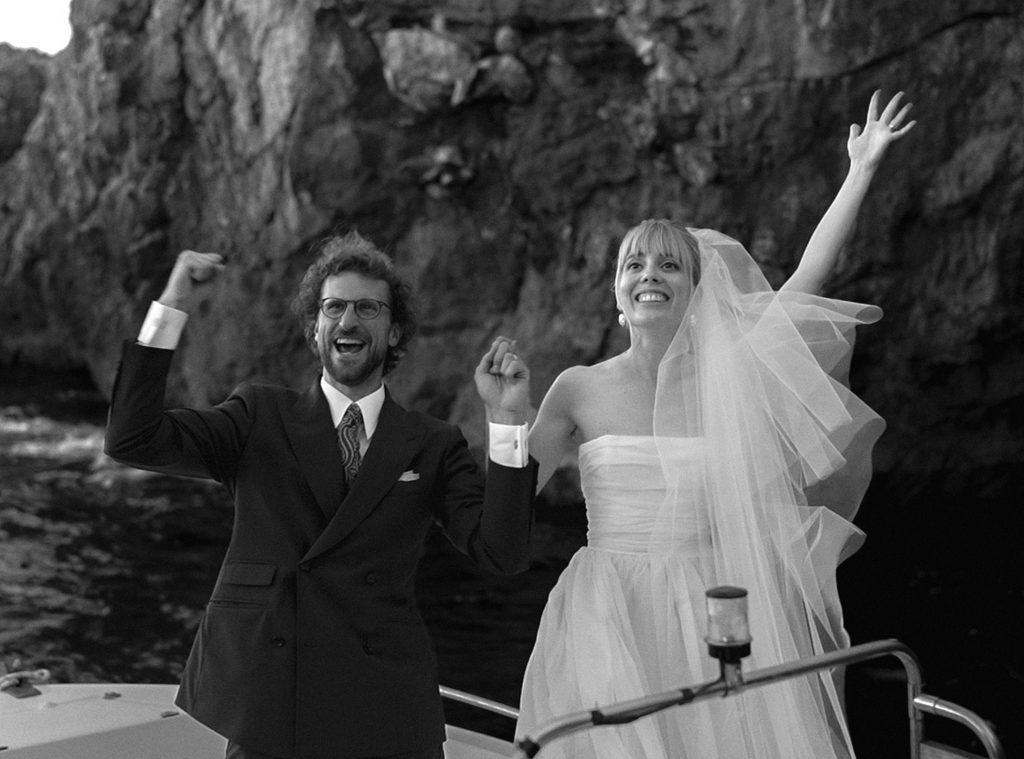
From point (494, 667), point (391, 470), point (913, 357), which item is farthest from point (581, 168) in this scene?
point (391, 470)

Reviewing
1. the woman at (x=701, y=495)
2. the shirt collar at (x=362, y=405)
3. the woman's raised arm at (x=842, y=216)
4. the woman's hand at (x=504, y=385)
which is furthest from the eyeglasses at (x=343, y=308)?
the woman's raised arm at (x=842, y=216)

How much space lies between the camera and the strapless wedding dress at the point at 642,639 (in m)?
2.83

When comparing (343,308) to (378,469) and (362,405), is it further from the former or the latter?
(378,469)

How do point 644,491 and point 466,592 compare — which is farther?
point 466,592

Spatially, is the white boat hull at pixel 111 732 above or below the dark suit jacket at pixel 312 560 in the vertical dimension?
below

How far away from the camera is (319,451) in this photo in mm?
2393

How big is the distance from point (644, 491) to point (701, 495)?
0.48 ft

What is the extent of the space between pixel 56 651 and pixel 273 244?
7820 millimetres

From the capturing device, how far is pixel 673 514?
2998mm

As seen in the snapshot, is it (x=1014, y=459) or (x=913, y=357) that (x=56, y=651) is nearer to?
(x=913, y=357)

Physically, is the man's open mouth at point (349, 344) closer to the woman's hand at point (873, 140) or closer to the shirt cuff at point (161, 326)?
the shirt cuff at point (161, 326)

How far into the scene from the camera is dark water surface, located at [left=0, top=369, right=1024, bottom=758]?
7.96 metres

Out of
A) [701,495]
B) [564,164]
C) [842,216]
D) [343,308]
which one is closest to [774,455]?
[701,495]

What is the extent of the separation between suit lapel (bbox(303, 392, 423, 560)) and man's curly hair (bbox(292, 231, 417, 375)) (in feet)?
0.54
